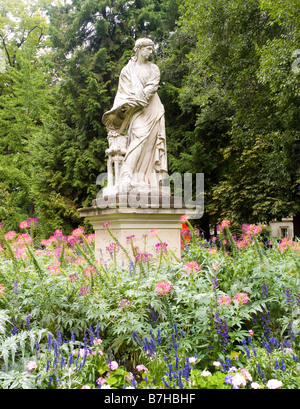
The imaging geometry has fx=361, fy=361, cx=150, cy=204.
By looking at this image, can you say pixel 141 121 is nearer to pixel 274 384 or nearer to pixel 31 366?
pixel 31 366

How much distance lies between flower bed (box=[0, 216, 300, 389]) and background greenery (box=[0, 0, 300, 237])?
607cm

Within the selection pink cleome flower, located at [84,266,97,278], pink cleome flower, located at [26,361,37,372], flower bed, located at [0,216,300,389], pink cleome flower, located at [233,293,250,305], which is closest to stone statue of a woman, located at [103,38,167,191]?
flower bed, located at [0,216,300,389]

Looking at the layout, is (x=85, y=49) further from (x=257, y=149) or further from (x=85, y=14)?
(x=257, y=149)

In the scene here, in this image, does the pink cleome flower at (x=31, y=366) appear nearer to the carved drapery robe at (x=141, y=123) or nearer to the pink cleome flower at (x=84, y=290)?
the pink cleome flower at (x=84, y=290)

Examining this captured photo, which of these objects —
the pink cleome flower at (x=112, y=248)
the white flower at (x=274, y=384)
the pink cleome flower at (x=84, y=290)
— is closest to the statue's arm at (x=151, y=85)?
the pink cleome flower at (x=112, y=248)

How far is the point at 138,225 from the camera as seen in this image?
16.0ft

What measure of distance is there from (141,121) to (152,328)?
356cm

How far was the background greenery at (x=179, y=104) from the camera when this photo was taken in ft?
32.3

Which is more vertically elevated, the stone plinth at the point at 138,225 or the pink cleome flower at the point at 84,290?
the stone plinth at the point at 138,225

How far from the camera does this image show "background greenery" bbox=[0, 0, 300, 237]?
984 cm

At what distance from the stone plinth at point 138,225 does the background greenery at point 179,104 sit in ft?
15.2

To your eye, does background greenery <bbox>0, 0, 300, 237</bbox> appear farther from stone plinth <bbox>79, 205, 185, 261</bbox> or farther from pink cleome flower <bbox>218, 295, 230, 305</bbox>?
pink cleome flower <bbox>218, 295, 230, 305</bbox>
